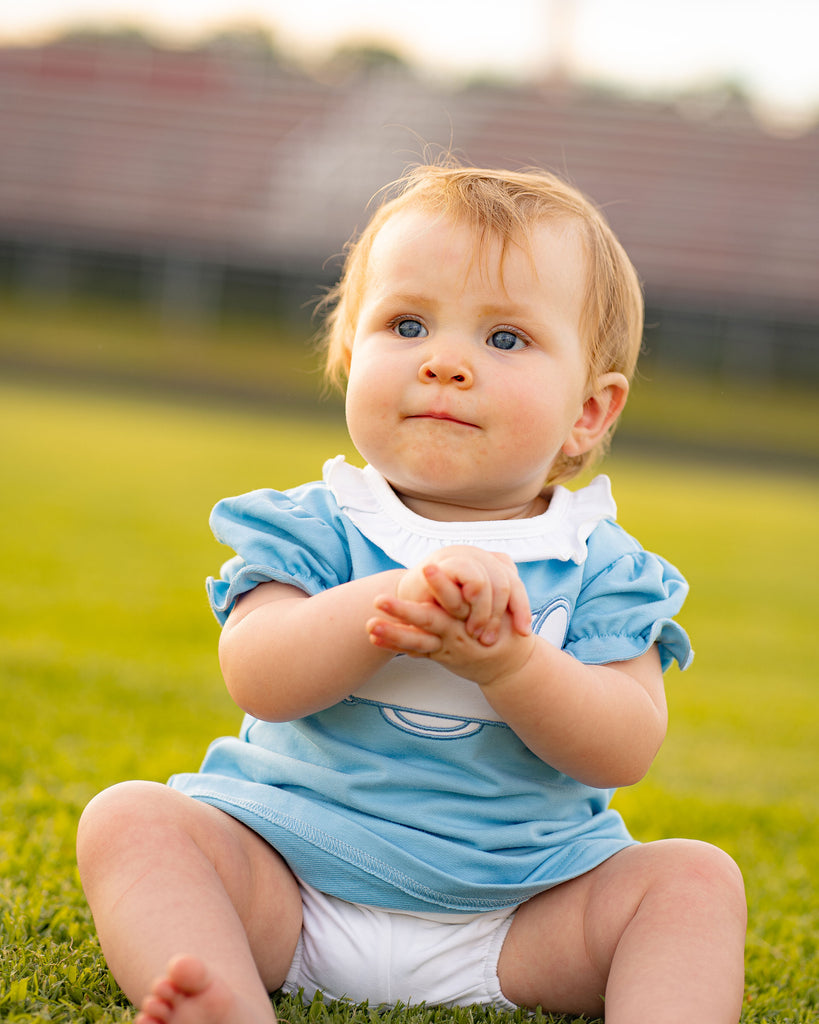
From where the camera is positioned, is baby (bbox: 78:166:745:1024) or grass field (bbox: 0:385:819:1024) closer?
baby (bbox: 78:166:745:1024)

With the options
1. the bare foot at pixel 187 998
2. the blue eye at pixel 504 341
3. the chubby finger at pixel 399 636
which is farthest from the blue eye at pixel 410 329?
the bare foot at pixel 187 998

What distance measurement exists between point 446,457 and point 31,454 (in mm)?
9345

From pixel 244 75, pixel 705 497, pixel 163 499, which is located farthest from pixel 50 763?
pixel 244 75

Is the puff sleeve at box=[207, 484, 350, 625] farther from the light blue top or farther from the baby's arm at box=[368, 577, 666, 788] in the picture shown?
the baby's arm at box=[368, 577, 666, 788]

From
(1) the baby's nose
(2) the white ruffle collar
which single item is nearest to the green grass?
(2) the white ruffle collar

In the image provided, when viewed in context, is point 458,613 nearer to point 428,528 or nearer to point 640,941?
point 428,528

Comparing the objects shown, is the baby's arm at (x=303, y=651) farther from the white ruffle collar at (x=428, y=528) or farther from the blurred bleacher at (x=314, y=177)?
the blurred bleacher at (x=314, y=177)

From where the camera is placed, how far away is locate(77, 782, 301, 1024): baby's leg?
1418 millimetres

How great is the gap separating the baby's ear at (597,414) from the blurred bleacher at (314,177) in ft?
77.5

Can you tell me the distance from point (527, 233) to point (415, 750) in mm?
798

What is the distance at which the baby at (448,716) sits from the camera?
1664 millimetres

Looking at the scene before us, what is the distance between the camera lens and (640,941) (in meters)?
1.67

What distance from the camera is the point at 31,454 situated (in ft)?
34.6

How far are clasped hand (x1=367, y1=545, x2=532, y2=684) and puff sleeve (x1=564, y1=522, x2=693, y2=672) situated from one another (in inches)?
11.8
